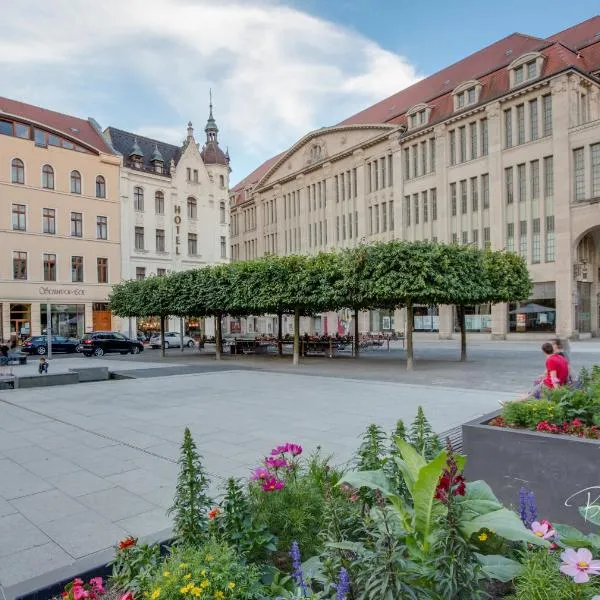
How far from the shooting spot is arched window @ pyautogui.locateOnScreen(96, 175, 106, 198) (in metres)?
44.3

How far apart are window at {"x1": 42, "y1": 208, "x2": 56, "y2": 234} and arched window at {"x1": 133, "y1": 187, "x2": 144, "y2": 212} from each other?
7.74m

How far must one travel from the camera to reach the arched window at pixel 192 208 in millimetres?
51925

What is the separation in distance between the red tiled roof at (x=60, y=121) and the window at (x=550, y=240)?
3805 cm

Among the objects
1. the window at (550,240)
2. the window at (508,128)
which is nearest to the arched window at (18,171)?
the window at (508,128)

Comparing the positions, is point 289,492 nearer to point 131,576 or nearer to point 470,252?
point 131,576

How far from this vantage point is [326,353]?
91.0 ft

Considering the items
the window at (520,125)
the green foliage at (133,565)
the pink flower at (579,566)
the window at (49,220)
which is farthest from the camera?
the window at (49,220)

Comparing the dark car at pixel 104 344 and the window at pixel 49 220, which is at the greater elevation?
the window at pixel 49 220

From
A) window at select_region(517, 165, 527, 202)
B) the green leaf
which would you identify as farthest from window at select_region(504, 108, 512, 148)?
the green leaf

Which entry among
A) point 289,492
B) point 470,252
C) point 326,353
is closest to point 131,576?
point 289,492

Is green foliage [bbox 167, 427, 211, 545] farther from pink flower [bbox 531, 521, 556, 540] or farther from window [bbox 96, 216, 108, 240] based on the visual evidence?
window [bbox 96, 216, 108, 240]

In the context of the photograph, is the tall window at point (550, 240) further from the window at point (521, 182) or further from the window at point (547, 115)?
the window at point (547, 115)

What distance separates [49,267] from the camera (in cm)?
4106

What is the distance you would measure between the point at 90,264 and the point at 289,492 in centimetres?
4419
